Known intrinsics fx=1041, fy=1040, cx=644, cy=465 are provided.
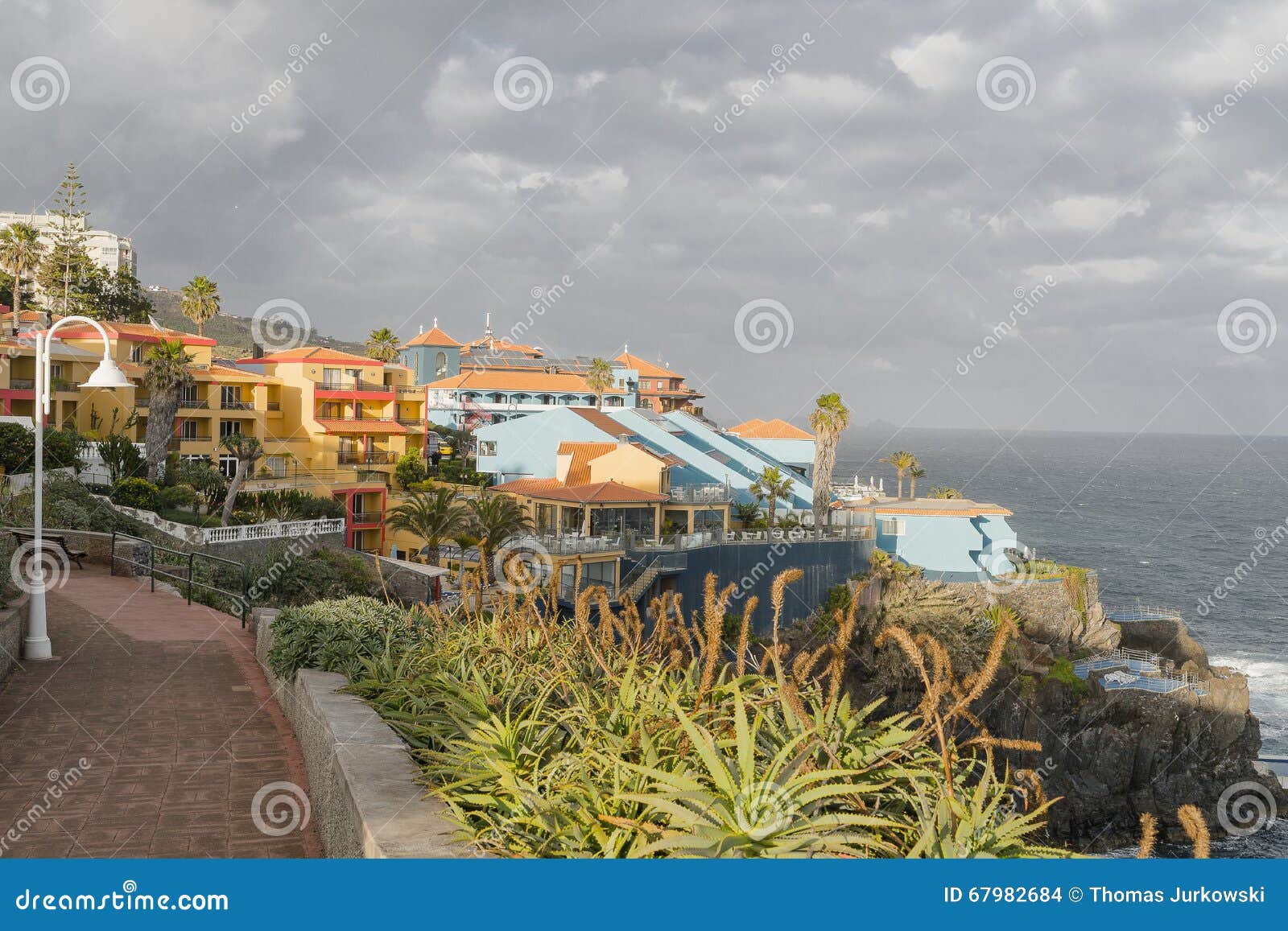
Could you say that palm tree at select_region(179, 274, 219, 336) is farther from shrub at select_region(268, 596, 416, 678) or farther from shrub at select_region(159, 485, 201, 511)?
shrub at select_region(268, 596, 416, 678)

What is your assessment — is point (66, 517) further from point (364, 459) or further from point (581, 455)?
point (364, 459)

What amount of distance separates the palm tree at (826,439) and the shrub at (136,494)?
→ 24.9 m

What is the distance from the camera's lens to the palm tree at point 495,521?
32.8m

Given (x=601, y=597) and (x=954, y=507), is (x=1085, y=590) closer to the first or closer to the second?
(x=954, y=507)

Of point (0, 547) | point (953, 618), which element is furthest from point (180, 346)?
point (953, 618)

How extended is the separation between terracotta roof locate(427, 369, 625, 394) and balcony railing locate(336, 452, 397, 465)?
23893 mm

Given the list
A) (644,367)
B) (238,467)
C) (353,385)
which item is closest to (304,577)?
(238,467)

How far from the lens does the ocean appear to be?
162 ft

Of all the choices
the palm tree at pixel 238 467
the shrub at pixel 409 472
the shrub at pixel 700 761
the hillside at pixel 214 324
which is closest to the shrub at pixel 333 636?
the shrub at pixel 700 761

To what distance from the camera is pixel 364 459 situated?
1975 inches

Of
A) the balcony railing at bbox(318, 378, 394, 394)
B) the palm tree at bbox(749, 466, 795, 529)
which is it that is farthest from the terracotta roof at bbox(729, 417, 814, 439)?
the balcony railing at bbox(318, 378, 394, 394)

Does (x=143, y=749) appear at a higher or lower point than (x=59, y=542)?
lower

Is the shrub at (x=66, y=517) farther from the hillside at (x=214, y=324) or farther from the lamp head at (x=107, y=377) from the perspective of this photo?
the hillside at (x=214, y=324)

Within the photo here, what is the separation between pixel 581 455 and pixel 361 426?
43.6ft
